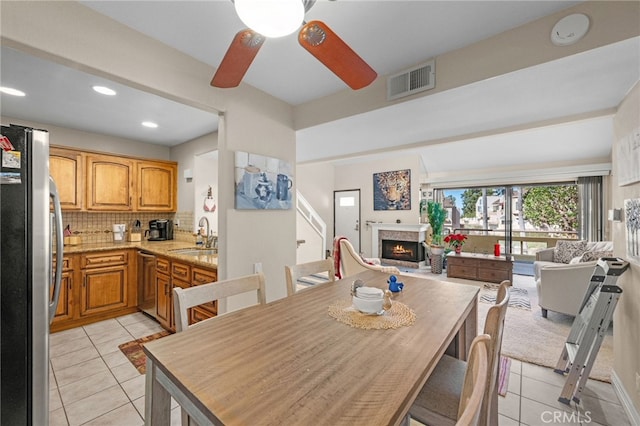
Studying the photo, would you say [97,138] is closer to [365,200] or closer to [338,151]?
[338,151]

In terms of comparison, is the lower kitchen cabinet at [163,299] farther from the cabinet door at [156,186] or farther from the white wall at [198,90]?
the cabinet door at [156,186]

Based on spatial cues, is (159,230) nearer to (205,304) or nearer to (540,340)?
(205,304)

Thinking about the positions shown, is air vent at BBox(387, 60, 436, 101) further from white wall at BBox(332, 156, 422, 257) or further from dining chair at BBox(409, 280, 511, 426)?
white wall at BBox(332, 156, 422, 257)

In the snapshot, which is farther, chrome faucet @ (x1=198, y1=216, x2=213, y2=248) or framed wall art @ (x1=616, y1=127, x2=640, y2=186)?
chrome faucet @ (x1=198, y1=216, x2=213, y2=248)

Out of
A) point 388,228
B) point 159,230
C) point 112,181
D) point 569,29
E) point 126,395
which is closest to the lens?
point 569,29

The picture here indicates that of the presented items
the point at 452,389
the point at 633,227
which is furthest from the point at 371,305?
the point at 633,227

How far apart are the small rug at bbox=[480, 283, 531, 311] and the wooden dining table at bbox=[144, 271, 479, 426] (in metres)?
3.24

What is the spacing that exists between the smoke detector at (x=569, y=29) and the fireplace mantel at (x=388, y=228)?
4.98 m

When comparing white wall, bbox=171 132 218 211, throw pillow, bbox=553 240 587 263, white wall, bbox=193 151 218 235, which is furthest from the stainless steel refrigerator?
throw pillow, bbox=553 240 587 263

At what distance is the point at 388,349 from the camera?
3.09 ft

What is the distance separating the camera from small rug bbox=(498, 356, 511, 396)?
194 cm

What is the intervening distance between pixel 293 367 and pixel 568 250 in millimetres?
6149

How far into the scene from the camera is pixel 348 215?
7512 mm

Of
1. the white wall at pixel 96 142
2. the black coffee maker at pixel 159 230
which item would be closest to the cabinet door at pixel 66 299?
the black coffee maker at pixel 159 230
